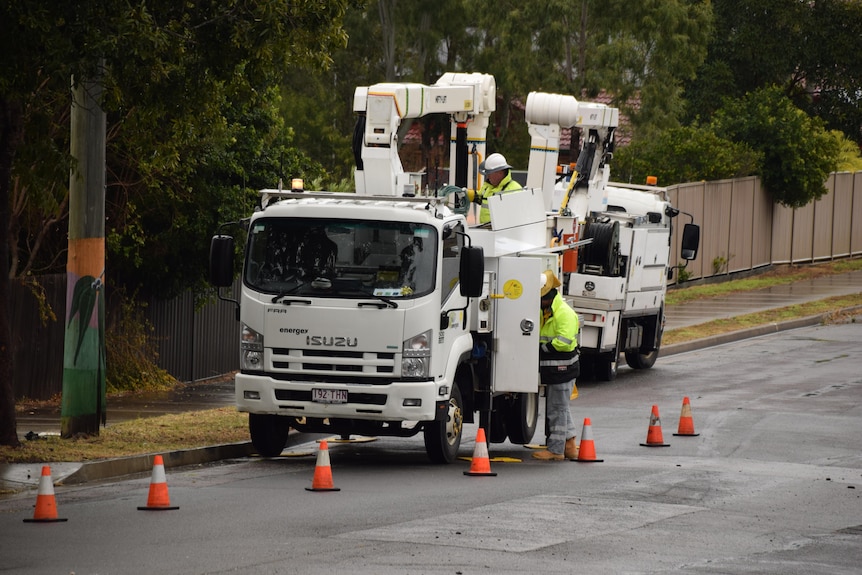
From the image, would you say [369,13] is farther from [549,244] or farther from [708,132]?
[549,244]

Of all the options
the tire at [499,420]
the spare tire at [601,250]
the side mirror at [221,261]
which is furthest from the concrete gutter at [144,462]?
the spare tire at [601,250]

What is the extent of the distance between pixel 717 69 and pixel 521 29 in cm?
747

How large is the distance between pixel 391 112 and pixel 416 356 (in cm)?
328

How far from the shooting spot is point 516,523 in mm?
10820

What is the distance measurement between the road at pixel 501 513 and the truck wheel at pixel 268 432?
0.47 ft

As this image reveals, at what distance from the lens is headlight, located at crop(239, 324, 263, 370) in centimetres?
1418

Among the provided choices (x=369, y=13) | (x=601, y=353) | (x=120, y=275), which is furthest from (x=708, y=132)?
(x=120, y=275)

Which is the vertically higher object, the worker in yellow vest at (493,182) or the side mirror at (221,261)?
the worker in yellow vest at (493,182)

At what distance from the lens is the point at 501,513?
11266 mm

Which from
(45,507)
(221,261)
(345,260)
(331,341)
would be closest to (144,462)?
(221,261)

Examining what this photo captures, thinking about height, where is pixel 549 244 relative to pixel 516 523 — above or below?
above

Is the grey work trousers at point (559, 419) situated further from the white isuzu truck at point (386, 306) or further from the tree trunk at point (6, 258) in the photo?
the tree trunk at point (6, 258)

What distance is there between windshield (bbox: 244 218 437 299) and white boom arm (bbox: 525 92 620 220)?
6.28 meters

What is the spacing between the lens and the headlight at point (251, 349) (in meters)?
14.2
